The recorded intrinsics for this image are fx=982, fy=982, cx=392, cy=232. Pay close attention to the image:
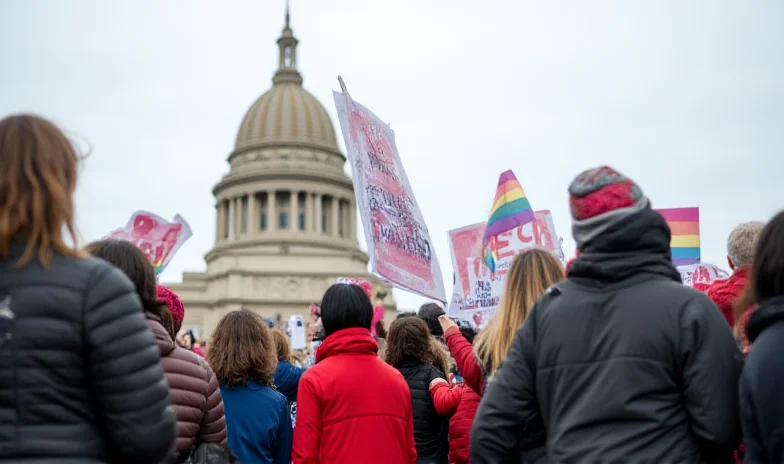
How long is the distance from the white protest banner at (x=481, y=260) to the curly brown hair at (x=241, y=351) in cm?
208

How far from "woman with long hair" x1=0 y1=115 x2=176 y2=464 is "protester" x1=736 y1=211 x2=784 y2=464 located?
1640mm

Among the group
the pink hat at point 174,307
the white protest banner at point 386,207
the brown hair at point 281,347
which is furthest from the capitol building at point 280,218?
the pink hat at point 174,307

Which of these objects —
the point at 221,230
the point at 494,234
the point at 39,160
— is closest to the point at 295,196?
the point at 221,230

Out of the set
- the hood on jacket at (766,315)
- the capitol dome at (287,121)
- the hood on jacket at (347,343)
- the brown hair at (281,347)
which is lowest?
the brown hair at (281,347)

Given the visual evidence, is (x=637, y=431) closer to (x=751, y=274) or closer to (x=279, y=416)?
(x=751, y=274)

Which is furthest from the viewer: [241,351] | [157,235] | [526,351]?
[157,235]

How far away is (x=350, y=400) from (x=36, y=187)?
221cm

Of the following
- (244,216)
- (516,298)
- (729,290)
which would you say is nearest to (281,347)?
(516,298)

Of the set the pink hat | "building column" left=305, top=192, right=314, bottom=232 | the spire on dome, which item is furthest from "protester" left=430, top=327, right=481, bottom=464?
the spire on dome

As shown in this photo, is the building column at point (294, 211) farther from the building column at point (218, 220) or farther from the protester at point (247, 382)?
the protester at point (247, 382)

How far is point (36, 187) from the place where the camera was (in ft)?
8.85

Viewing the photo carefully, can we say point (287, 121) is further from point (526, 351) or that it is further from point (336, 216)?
point (526, 351)

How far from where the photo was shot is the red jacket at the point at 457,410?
5145 mm

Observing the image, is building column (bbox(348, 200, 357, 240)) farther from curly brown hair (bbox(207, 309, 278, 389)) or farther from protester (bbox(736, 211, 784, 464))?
protester (bbox(736, 211, 784, 464))
